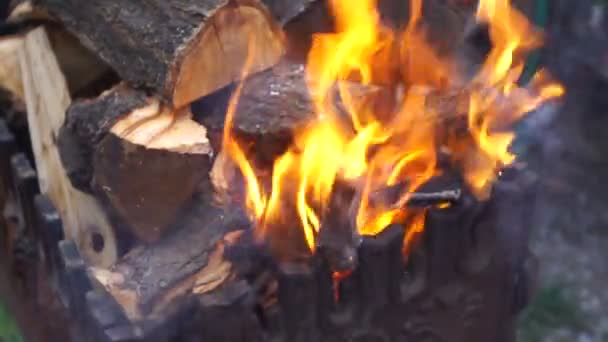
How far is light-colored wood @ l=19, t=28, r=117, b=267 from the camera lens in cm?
208

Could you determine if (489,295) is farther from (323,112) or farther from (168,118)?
(168,118)

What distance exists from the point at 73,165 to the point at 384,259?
71cm

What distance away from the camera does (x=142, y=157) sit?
1833 millimetres

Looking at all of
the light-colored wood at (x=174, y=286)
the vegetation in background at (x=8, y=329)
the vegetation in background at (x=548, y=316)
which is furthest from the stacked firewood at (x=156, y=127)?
the vegetation in background at (x=548, y=316)

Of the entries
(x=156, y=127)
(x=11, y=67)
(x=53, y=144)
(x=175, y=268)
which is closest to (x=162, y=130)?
(x=156, y=127)

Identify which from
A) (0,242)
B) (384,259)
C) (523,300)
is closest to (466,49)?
(523,300)

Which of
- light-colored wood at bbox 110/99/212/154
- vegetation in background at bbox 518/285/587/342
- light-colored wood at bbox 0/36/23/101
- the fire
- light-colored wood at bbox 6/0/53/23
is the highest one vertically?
light-colored wood at bbox 6/0/53/23

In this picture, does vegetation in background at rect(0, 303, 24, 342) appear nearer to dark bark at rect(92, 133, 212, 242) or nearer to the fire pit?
the fire pit

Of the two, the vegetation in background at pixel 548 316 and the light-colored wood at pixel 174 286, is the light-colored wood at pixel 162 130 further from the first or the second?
the vegetation in background at pixel 548 316

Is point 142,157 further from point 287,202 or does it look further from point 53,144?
point 53,144

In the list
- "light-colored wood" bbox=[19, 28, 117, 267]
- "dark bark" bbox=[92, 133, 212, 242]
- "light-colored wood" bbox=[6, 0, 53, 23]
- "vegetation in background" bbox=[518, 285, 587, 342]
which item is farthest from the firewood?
"vegetation in background" bbox=[518, 285, 587, 342]

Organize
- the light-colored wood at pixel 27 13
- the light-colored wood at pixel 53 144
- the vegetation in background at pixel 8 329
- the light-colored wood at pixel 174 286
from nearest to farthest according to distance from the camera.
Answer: the light-colored wood at pixel 174 286 < the light-colored wood at pixel 53 144 < the light-colored wood at pixel 27 13 < the vegetation in background at pixel 8 329

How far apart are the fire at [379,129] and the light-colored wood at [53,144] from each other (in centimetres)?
39

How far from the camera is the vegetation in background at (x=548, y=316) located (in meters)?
2.67
